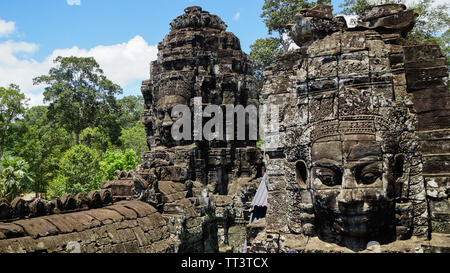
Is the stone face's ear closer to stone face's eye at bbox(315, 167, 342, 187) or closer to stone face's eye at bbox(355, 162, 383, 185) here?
stone face's eye at bbox(315, 167, 342, 187)

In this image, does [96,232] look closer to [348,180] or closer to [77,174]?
[348,180]

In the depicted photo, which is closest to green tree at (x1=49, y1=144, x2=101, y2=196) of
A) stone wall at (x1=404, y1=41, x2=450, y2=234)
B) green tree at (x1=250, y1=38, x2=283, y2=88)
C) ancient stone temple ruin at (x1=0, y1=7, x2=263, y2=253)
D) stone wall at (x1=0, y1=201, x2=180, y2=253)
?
ancient stone temple ruin at (x1=0, y1=7, x2=263, y2=253)

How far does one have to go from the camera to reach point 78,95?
98.4ft

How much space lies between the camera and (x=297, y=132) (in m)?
5.84

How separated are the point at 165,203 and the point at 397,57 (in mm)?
8192

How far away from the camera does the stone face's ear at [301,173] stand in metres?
5.71

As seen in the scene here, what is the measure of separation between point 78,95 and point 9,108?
6.59 metres

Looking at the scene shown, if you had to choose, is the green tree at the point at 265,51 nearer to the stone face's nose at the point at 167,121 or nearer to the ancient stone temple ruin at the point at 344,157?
the stone face's nose at the point at 167,121

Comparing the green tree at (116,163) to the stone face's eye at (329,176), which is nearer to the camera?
the stone face's eye at (329,176)

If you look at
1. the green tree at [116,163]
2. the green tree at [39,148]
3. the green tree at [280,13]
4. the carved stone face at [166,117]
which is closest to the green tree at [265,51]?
the green tree at [280,13]

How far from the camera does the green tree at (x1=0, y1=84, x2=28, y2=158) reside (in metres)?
23.8

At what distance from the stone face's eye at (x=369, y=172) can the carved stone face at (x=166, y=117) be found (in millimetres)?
12112

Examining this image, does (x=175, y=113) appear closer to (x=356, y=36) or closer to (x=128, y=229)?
(x=128, y=229)
